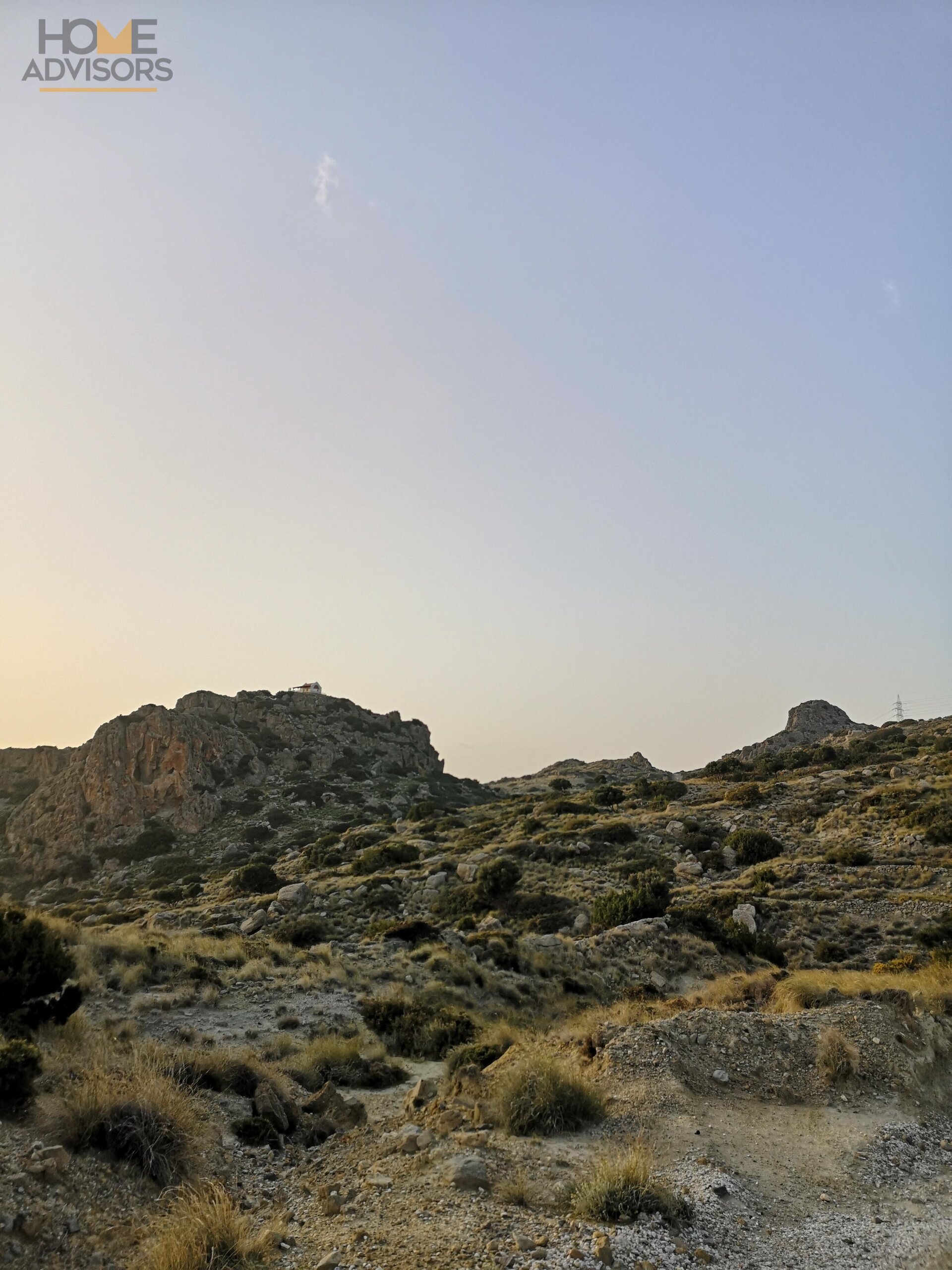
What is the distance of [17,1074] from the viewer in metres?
7.88

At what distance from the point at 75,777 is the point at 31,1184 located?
65777 mm

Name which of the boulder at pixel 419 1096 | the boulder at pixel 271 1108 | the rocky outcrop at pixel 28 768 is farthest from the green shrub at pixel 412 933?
the rocky outcrop at pixel 28 768

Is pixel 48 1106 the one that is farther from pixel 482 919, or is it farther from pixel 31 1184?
pixel 482 919

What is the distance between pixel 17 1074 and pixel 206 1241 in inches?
129

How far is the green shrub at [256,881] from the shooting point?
35750 mm

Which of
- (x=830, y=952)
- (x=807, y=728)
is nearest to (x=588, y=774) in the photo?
(x=807, y=728)

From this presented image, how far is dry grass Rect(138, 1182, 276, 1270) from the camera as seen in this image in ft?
19.6

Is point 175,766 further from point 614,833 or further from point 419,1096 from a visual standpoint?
point 419,1096

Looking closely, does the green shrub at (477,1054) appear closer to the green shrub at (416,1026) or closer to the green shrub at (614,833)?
the green shrub at (416,1026)

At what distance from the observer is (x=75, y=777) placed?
63.4 metres

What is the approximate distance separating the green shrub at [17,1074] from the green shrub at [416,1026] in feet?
29.2

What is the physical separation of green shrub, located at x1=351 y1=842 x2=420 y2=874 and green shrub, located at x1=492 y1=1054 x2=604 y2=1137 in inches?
1090

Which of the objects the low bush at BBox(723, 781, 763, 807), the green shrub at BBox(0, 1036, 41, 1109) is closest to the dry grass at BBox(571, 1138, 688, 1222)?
the green shrub at BBox(0, 1036, 41, 1109)

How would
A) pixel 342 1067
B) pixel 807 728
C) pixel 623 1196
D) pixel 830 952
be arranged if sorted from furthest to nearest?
pixel 807 728
pixel 830 952
pixel 342 1067
pixel 623 1196
